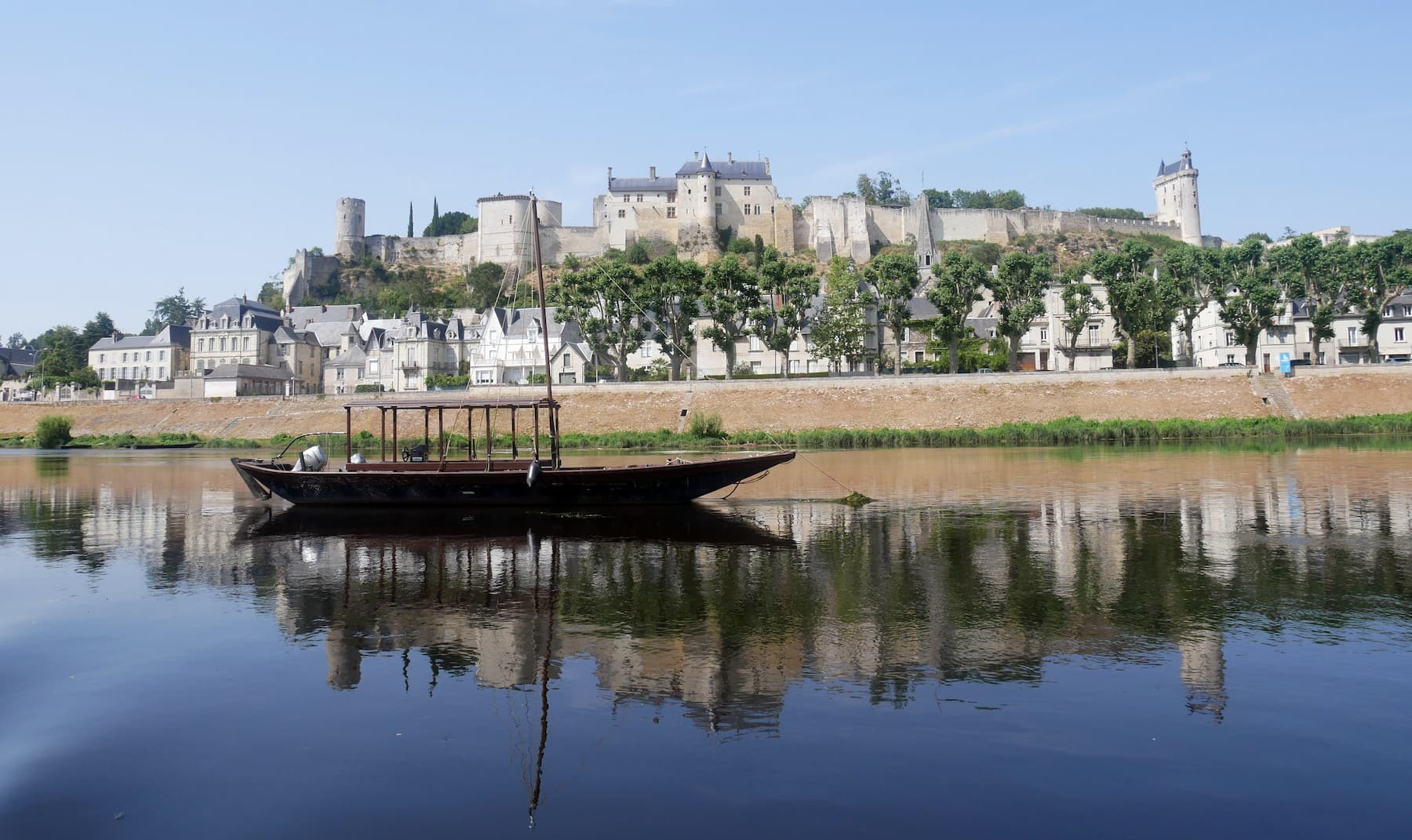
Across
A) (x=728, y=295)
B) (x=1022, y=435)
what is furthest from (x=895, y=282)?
(x=1022, y=435)

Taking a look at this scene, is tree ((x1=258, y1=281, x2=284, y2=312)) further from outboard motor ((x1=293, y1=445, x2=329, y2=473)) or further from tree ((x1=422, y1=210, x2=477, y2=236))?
outboard motor ((x1=293, y1=445, x2=329, y2=473))

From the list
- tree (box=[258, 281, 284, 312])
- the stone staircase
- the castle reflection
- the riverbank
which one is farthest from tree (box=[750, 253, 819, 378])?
tree (box=[258, 281, 284, 312])

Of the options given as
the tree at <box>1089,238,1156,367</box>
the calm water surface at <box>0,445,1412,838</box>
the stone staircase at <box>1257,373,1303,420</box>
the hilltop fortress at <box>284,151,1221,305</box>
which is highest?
the hilltop fortress at <box>284,151,1221,305</box>

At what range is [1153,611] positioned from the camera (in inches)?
417

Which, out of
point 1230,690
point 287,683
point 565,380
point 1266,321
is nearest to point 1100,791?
point 1230,690

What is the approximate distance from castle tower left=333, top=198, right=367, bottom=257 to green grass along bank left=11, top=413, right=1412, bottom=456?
87.1 m

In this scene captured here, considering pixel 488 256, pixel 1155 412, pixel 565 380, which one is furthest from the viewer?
pixel 488 256

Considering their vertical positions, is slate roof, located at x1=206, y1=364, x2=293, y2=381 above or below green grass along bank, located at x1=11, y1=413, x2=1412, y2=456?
above

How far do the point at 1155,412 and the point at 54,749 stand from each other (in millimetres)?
55159

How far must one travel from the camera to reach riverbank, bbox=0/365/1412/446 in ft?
167

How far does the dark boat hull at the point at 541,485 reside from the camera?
70.2 ft

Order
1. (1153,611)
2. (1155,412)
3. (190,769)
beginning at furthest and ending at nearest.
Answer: (1155,412) → (1153,611) → (190,769)

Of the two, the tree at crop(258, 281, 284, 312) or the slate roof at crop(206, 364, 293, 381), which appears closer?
the slate roof at crop(206, 364, 293, 381)

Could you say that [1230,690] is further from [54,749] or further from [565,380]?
[565,380]
